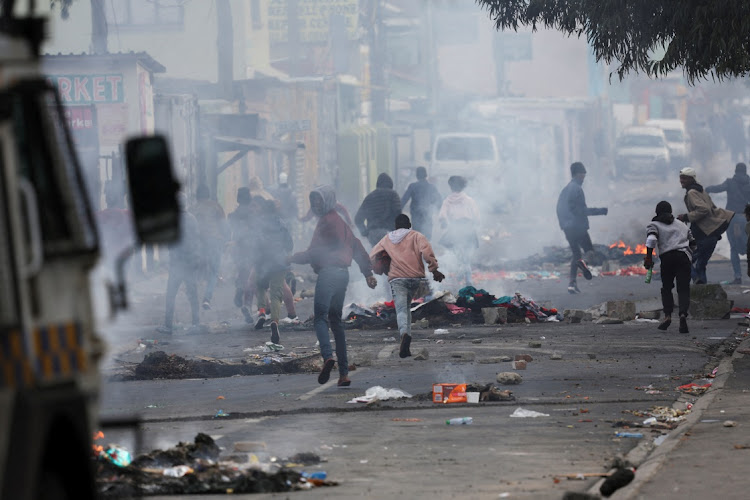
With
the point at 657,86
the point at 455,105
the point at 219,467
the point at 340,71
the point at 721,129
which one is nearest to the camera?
the point at 219,467

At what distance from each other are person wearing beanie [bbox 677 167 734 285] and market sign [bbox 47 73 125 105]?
477 inches

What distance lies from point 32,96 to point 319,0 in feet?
155

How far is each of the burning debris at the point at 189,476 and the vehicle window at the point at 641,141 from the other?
4809 centimetres

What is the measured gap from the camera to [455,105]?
5844 cm

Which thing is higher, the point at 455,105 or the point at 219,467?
the point at 455,105

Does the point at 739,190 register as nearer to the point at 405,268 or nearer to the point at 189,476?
the point at 405,268

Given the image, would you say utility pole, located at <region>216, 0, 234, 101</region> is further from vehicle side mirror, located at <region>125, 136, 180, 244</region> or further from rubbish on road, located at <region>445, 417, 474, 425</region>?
vehicle side mirror, located at <region>125, 136, 180, 244</region>

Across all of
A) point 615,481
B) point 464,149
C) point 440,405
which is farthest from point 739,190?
point 615,481

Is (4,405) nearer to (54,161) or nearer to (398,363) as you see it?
(54,161)

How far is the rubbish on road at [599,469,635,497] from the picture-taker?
7.11 meters

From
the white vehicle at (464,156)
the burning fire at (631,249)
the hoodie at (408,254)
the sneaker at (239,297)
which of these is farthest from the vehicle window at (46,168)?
the white vehicle at (464,156)

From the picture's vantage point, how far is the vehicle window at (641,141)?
178 ft

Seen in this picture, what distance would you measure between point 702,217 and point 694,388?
7.20 meters

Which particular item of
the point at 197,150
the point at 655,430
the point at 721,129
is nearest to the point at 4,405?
the point at 655,430
